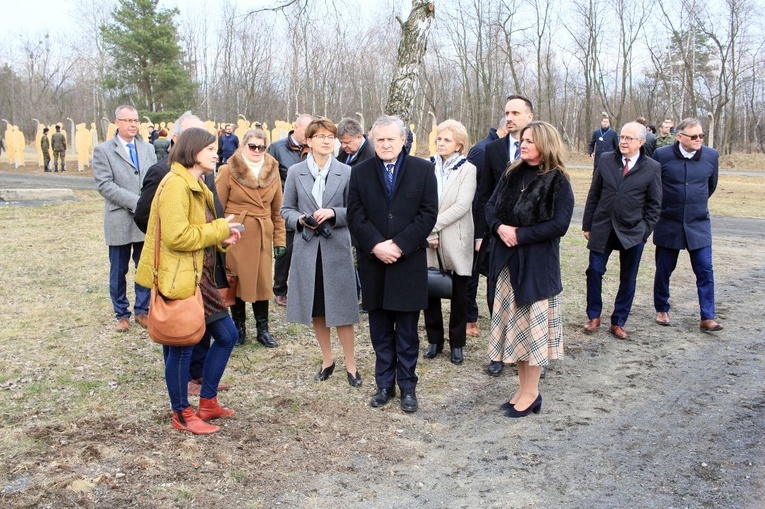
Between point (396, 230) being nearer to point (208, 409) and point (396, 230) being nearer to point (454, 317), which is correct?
point (454, 317)

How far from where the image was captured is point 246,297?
589 centimetres

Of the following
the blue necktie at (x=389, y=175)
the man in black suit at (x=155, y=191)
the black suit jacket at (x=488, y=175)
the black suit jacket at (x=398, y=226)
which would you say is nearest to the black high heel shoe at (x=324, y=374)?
the man in black suit at (x=155, y=191)

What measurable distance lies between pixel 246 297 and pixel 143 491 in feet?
8.30

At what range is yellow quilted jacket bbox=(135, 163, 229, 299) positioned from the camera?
383cm

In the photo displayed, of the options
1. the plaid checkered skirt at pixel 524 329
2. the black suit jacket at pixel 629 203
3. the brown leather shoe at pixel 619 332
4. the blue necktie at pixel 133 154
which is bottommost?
the brown leather shoe at pixel 619 332

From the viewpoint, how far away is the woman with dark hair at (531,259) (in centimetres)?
450

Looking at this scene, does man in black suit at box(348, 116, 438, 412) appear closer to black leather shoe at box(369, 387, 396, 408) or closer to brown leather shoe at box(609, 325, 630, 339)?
black leather shoe at box(369, 387, 396, 408)

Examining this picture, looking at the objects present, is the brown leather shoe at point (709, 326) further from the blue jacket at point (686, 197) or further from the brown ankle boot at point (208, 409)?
the brown ankle boot at point (208, 409)

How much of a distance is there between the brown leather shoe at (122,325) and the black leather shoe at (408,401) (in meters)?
3.04

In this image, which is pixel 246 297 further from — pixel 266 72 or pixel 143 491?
pixel 266 72

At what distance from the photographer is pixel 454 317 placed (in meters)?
5.77

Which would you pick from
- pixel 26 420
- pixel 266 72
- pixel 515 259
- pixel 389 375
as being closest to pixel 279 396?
pixel 389 375

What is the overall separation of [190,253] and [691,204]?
16.4 feet

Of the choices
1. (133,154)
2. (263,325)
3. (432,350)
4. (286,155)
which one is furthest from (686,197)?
(133,154)
